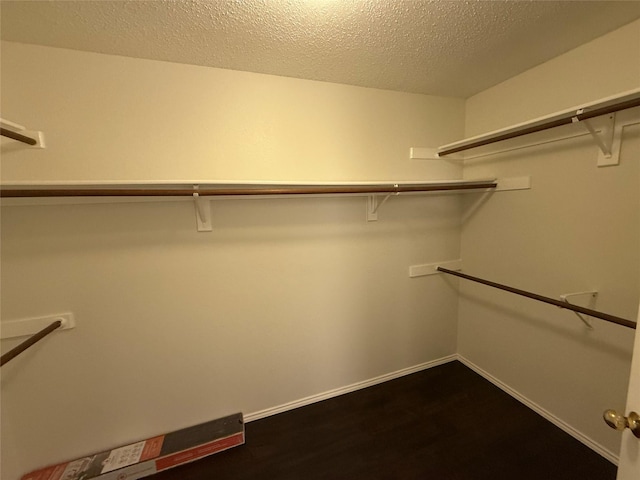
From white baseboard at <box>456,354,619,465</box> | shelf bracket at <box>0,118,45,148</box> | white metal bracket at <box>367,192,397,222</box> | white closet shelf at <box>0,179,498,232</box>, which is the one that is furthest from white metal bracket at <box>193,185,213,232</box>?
white baseboard at <box>456,354,619,465</box>

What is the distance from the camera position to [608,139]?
1.30 m

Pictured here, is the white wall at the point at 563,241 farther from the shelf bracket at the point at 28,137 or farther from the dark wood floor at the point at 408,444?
the shelf bracket at the point at 28,137

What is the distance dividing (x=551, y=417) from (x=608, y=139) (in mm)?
1680

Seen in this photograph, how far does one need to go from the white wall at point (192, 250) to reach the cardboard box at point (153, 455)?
6 cm

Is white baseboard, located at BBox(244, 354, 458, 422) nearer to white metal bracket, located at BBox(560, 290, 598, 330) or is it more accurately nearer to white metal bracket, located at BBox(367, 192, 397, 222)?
white metal bracket, located at BBox(560, 290, 598, 330)

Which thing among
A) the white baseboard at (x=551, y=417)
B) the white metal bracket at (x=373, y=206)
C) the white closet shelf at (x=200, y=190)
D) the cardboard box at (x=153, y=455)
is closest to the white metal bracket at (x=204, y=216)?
the white closet shelf at (x=200, y=190)

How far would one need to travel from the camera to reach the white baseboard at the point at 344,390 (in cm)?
178

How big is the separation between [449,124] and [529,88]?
0.51m

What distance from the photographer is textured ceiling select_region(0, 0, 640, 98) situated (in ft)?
3.45

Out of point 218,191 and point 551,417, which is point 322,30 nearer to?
point 218,191

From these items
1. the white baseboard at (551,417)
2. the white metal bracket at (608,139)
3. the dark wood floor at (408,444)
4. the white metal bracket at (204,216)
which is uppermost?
the white metal bracket at (608,139)

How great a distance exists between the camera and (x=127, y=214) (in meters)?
1.41

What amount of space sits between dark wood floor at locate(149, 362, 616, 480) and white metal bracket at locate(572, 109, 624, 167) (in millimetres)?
1597

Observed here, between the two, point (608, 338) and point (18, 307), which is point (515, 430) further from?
point (18, 307)
